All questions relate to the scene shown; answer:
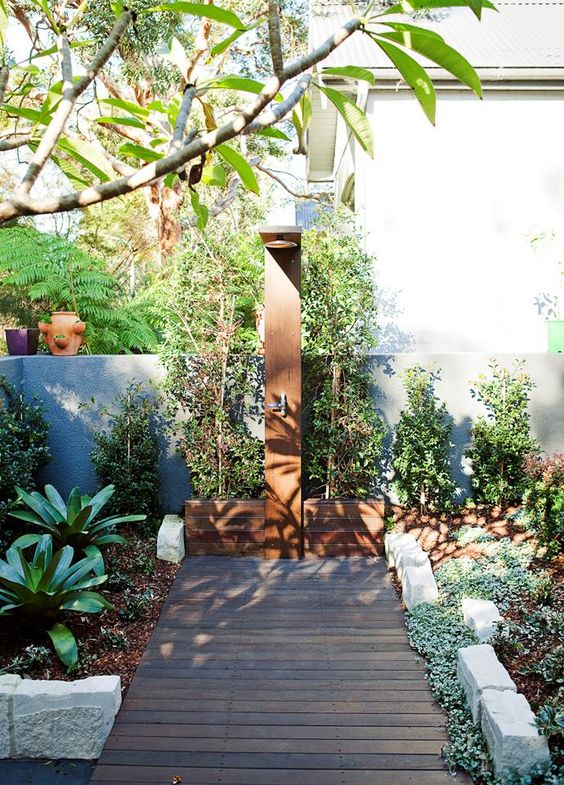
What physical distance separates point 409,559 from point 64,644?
239cm

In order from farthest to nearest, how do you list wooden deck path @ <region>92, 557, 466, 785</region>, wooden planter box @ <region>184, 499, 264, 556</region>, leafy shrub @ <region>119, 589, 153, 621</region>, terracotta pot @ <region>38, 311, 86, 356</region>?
terracotta pot @ <region>38, 311, 86, 356</region> → wooden planter box @ <region>184, 499, 264, 556</region> → leafy shrub @ <region>119, 589, 153, 621</region> → wooden deck path @ <region>92, 557, 466, 785</region>

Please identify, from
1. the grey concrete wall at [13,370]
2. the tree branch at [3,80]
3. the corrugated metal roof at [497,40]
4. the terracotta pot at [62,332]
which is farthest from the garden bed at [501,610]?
the corrugated metal roof at [497,40]

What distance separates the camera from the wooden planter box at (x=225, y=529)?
5883 mm

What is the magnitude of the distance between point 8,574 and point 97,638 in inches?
26.8

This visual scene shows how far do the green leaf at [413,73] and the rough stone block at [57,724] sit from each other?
10.2 feet

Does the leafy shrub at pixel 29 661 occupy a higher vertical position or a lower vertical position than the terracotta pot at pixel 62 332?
lower

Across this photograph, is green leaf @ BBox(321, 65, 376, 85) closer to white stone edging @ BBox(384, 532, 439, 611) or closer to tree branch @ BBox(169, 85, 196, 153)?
tree branch @ BBox(169, 85, 196, 153)

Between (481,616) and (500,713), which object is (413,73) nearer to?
(500,713)

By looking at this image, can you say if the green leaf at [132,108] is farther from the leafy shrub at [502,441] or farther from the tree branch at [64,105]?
the leafy shrub at [502,441]

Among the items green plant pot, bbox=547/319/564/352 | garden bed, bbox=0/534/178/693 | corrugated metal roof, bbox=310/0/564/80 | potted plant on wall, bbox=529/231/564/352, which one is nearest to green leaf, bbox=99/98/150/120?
garden bed, bbox=0/534/178/693

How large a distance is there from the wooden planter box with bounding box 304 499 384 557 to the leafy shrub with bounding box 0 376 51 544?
218 centimetres

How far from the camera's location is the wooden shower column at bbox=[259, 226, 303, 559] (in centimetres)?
577

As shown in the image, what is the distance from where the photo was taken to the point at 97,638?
4297 millimetres

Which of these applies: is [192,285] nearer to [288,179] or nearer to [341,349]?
[341,349]
